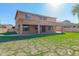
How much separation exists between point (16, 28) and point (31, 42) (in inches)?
24.1

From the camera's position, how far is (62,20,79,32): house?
14.8 ft

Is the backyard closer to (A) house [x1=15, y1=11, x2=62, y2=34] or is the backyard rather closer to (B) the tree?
(A) house [x1=15, y1=11, x2=62, y2=34]

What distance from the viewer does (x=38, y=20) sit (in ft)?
15.7

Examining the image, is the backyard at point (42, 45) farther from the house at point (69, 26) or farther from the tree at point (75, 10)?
the tree at point (75, 10)

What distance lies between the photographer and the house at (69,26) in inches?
178

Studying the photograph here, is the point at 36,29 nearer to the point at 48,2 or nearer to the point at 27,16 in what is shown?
the point at 27,16

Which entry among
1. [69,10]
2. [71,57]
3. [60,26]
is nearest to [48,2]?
[69,10]

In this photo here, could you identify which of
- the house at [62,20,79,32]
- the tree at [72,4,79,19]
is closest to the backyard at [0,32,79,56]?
the house at [62,20,79,32]

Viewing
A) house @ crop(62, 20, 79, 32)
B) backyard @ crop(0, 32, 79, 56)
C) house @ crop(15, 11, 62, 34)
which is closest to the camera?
backyard @ crop(0, 32, 79, 56)

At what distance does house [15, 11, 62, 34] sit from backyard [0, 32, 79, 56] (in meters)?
0.19

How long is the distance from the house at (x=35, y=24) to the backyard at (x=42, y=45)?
187 millimetres

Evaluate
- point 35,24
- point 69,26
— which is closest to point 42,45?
point 35,24

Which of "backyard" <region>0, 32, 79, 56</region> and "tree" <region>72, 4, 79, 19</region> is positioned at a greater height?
"tree" <region>72, 4, 79, 19</region>

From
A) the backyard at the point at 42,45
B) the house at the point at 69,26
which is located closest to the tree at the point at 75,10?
the house at the point at 69,26
